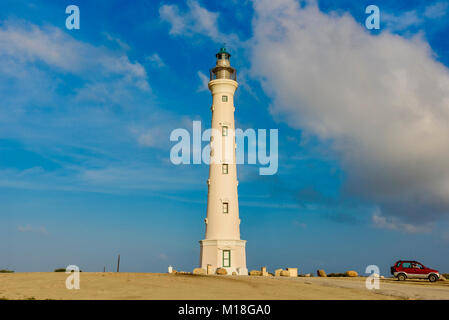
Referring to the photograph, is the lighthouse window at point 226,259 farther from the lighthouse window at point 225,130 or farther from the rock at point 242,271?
the lighthouse window at point 225,130

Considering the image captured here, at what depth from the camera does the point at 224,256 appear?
4238 centimetres

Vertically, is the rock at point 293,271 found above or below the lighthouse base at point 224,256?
A: below

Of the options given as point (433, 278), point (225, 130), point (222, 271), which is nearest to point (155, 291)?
point (222, 271)

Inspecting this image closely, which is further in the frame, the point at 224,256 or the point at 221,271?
the point at 224,256

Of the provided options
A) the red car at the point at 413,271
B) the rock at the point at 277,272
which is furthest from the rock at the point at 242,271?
the red car at the point at 413,271

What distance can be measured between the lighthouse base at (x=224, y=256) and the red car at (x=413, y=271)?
46.4ft

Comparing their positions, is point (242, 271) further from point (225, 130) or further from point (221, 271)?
point (225, 130)

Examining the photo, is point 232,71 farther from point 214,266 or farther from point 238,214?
point 214,266

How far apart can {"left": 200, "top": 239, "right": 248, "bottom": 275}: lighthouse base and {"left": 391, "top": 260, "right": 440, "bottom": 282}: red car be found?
14.1 m

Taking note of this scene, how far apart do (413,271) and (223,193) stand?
1914 centimetres

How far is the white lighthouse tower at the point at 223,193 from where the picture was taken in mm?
42344
